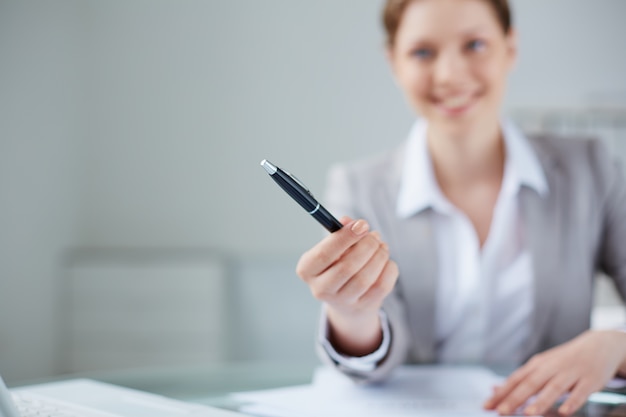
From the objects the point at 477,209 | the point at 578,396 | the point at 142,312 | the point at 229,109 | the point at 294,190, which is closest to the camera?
the point at 294,190

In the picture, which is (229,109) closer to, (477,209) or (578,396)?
(477,209)

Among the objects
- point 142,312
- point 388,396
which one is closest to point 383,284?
point 388,396

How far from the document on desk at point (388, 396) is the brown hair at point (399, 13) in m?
0.63

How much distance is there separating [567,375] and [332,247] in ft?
1.10

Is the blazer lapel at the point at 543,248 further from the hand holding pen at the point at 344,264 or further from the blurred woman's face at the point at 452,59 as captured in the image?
the hand holding pen at the point at 344,264

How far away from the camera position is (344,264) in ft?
2.44

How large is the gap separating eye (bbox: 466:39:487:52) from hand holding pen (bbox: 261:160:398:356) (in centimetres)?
57

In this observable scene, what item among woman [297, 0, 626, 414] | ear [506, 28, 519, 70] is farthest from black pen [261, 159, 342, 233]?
ear [506, 28, 519, 70]

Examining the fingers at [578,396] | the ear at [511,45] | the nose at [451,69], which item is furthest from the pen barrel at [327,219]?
the ear at [511,45]

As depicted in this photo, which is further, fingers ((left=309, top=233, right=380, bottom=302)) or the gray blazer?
the gray blazer

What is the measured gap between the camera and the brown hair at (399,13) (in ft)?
4.12

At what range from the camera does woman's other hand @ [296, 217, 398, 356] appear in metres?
0.73

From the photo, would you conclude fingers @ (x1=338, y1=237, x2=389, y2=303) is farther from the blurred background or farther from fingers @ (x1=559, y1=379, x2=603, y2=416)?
the blurred background

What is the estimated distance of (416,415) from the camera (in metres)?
0.76
